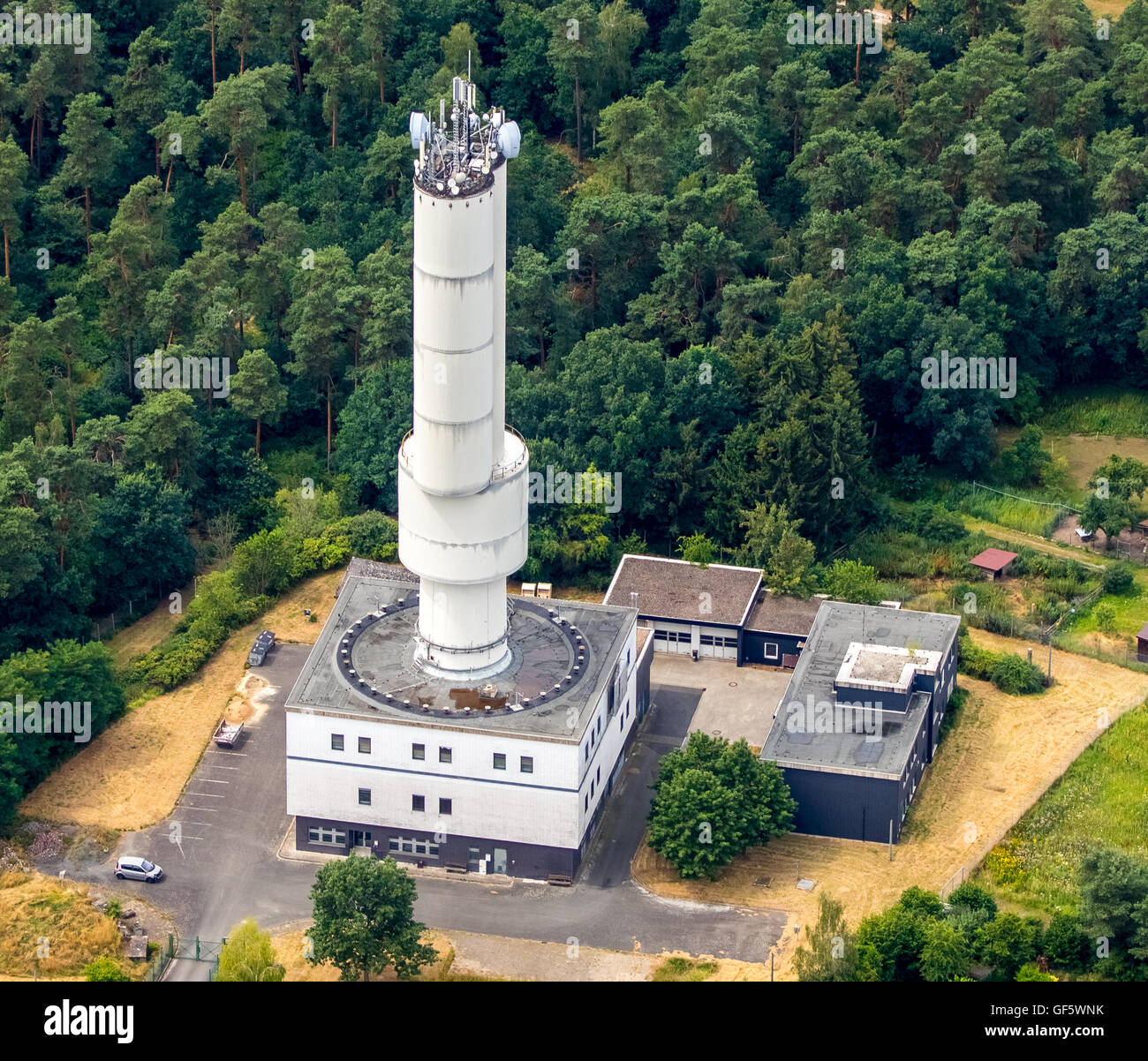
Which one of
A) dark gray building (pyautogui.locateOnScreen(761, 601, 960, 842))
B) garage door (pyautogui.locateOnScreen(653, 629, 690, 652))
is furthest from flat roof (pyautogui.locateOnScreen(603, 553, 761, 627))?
dark gray building (pyautogui.locateOnScreen(761, 601, 960, 842))

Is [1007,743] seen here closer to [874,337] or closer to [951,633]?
[951,633]

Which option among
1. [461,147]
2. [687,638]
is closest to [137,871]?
[687,638]

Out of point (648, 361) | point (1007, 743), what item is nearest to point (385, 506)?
point (648, 361)

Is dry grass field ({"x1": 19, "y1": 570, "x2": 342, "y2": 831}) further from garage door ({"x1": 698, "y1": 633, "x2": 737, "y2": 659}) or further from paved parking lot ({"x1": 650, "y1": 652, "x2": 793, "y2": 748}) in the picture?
garage door ({"x1": 698, "y1": 633, "x2": 737, "y2": 659})

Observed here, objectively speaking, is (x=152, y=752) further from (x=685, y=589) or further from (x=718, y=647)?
(x=718, y=647)

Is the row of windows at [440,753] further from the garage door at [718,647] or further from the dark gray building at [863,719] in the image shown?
the garage door at [718,647]

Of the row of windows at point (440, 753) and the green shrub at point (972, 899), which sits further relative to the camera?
the row of windows at point (440, 753)

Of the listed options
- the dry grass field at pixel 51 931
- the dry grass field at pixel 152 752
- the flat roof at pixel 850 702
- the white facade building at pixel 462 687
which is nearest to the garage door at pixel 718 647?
the flat roof at pixel 850 702
